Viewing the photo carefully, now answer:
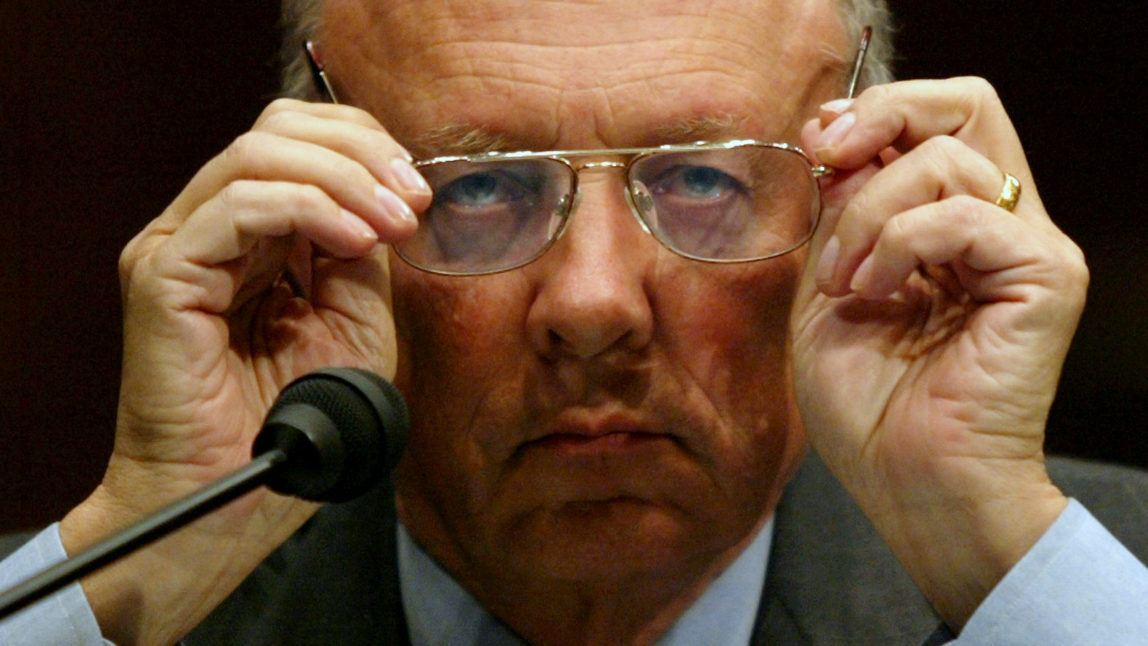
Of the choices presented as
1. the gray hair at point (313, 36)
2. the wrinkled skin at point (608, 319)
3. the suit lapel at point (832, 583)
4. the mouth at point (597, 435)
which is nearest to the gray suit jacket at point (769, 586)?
the suit lapel at point (832, 583)

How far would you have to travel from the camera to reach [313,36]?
1.98m

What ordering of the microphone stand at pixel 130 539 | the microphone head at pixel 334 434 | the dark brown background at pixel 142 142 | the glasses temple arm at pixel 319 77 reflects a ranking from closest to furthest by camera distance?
the microphone stand at pixel 130 539
the microphone head at pixel 334 434
the glasses temple arm at pixel 319 77
the dark brown background at pixel 142 142

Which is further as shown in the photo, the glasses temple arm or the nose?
the glasses temple arm

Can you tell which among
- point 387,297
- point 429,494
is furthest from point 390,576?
point 387,297

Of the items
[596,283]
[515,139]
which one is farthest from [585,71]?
[596,283]

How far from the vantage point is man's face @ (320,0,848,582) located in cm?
174

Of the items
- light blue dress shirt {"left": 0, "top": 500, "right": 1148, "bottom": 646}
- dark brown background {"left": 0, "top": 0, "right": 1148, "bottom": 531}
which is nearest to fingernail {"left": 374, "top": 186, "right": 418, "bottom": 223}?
light blue dress shirt {"left": 0, "top": 500, "right": 1148, "bottom": 646}

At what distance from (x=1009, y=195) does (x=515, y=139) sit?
64 centimetres

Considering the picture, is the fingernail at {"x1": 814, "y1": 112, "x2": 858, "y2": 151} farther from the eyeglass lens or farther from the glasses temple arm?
the glasses temple arm

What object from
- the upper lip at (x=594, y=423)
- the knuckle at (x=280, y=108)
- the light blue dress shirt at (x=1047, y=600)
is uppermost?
the knuckle at (x=280, y=108)

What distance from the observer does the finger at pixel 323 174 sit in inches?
61.9

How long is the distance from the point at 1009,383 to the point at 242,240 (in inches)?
38.2

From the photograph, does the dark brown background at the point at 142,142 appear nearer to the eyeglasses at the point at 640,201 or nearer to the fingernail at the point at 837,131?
the eyeglasses at the point at 640,201

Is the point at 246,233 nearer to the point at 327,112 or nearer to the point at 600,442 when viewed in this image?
the point at 327,112
